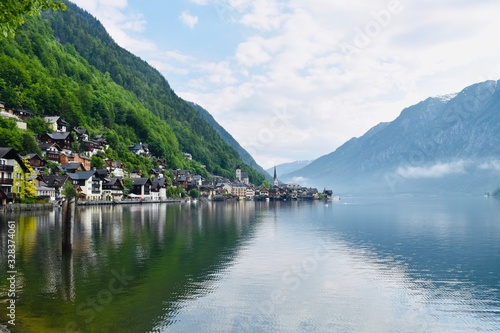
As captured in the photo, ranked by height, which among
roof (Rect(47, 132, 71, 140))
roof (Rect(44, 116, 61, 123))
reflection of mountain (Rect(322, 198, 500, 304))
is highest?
roof (Rect(44, 116, 61, 123))

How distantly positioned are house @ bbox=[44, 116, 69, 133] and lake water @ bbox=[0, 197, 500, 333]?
101m

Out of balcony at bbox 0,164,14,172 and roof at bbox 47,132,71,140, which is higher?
roof at bbox 47,132,71,140

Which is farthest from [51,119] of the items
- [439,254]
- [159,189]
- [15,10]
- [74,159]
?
[15,10]

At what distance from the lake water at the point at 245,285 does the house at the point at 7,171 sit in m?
32.7

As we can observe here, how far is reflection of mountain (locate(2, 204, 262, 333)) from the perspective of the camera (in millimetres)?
21031

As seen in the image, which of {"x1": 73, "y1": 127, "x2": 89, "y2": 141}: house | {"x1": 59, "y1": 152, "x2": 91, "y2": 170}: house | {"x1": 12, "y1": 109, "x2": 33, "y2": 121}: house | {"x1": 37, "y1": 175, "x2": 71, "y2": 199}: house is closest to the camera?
{"x1": 37, "y1": 175, "x2": 71, "y2": 199}: house

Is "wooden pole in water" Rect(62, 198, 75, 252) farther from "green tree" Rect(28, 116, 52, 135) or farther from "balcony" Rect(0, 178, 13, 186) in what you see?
"green tree" Rect(28, 116, 52, 135)

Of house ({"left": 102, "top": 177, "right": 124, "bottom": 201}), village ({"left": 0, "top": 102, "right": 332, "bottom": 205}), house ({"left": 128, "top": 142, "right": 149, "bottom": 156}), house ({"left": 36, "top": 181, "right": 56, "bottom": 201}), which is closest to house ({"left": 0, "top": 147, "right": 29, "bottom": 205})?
village ({"left": 0, "top": 102, "right": 332, "bottom": 205})

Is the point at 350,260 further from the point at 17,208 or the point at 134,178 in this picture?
the point at 134,178

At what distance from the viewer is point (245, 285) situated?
94.8 ft

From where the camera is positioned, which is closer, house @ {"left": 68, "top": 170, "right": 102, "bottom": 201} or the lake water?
the lake water

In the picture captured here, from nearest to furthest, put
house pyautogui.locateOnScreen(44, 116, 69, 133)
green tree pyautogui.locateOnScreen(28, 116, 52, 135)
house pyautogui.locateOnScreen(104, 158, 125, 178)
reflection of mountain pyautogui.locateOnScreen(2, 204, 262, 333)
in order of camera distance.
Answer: reflection of mountain pyautogui.locateOnScreen(2, 204, 262, 333) → green tree pyautogui.locateOnScreen(28, 116, 52, 135) → house pyautogui.locateOnScreen(44, 116, 69, 133) → house pyautogui.locateOnScreen(104, 158, 125, 178)

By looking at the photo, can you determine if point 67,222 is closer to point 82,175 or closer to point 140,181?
point 82,175

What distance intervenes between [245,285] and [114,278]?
8.59m
